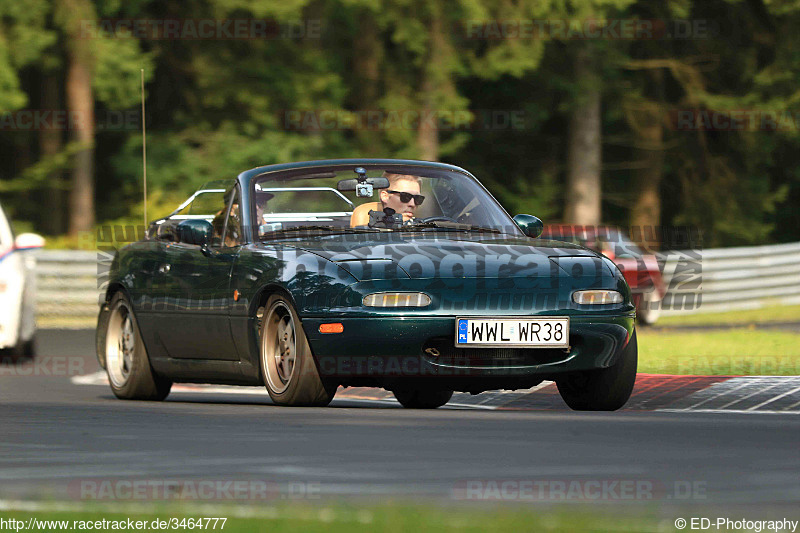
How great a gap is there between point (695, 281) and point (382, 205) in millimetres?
19716

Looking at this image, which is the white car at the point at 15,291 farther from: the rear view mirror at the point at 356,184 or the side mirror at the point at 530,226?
the side mirror at the point at 530,226

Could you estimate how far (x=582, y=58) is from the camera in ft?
109

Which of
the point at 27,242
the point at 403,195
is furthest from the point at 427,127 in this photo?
the point at 403,195

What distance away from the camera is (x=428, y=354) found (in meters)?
9.62

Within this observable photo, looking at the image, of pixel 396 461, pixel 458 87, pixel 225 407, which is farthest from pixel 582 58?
pixel 396 461

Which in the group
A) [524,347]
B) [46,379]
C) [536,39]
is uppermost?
[536,39]

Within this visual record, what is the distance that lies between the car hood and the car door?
0.61 metres

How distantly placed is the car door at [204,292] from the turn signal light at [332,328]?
112 cm

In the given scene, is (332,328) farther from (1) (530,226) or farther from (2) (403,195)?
(1) (530,226)

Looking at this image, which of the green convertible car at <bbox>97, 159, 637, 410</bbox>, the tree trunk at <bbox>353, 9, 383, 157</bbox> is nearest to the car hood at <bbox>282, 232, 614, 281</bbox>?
the green convertible car at <bbox>97, 159, 637, 410</bbox>

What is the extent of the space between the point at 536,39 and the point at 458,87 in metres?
5.66

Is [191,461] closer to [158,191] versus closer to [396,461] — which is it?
[396,461]

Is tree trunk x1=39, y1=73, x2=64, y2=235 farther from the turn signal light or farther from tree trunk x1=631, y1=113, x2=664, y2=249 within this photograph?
the turn signal light

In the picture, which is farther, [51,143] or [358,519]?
[51,143]
